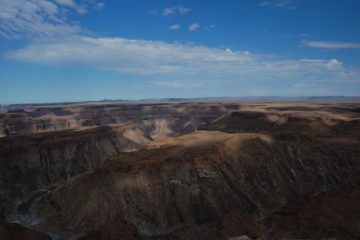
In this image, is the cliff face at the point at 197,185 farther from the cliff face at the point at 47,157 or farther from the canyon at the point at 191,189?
the cliff face at the point at 47,157

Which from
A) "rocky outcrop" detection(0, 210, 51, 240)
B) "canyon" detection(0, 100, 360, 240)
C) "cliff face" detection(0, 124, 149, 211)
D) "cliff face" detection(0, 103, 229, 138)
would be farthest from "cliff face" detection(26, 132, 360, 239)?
"cliff face" detection(0, 103, 229, 138)

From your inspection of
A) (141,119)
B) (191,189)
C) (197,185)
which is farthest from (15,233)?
(141,119)

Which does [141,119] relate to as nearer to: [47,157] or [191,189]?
[47,157]

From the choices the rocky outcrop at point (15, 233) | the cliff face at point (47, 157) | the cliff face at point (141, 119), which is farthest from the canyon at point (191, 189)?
the cliff face at point (141, 119)

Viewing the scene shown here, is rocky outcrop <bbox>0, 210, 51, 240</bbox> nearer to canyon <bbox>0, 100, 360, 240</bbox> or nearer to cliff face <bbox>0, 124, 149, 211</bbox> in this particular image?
canyon <bbox>0, 100, 360, 240</bbox>

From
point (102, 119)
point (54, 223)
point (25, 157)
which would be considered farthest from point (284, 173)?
point (102, 119)

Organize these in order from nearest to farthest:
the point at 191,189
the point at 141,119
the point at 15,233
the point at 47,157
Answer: the point at 15,233 → the point at 191,189 → the point at 47,157 → the point at 141,119
